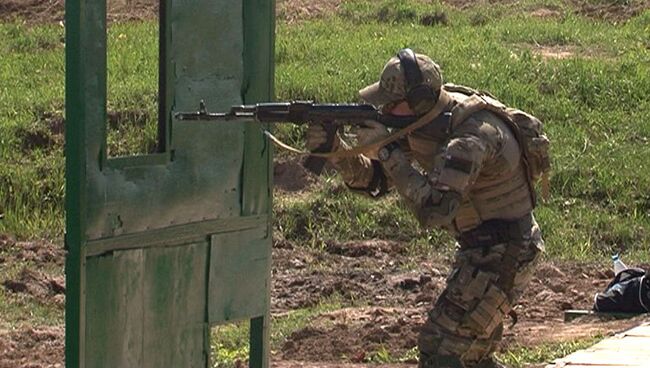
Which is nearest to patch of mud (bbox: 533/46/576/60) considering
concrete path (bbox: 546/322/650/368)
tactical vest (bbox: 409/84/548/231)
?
concrete path (bbox: 546/322/650/368)

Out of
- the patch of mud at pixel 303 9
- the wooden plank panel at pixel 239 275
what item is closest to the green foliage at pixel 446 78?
the patch of mud at pixel 303 9

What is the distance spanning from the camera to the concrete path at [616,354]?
756 cm

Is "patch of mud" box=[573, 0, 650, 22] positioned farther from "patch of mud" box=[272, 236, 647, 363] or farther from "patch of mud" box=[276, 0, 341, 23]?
"patch of mud" box=[272, 236, 647, 363]

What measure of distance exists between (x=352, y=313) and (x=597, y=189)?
3602mm

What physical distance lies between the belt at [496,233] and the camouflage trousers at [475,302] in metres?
0.01

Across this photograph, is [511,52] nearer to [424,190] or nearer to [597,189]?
[597,189]

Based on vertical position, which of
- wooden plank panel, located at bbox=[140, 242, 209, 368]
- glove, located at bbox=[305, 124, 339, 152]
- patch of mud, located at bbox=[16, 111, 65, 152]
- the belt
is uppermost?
glove, located at bbox=[305, 124, 339, 152]

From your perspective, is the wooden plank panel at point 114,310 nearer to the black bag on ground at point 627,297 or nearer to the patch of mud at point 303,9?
the black bag on ground at point 627,297

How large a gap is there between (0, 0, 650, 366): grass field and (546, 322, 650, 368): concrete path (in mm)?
272

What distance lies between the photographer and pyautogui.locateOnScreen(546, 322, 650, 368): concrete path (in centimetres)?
756

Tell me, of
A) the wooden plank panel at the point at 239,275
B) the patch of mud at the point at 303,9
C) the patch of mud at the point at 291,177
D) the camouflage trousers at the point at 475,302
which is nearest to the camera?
the wooden plank panel at the point at 239,275

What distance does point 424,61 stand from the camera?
6625mm

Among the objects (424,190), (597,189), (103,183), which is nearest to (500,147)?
(424,190)

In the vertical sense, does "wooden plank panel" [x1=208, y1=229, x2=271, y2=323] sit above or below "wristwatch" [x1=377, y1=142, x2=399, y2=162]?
below
